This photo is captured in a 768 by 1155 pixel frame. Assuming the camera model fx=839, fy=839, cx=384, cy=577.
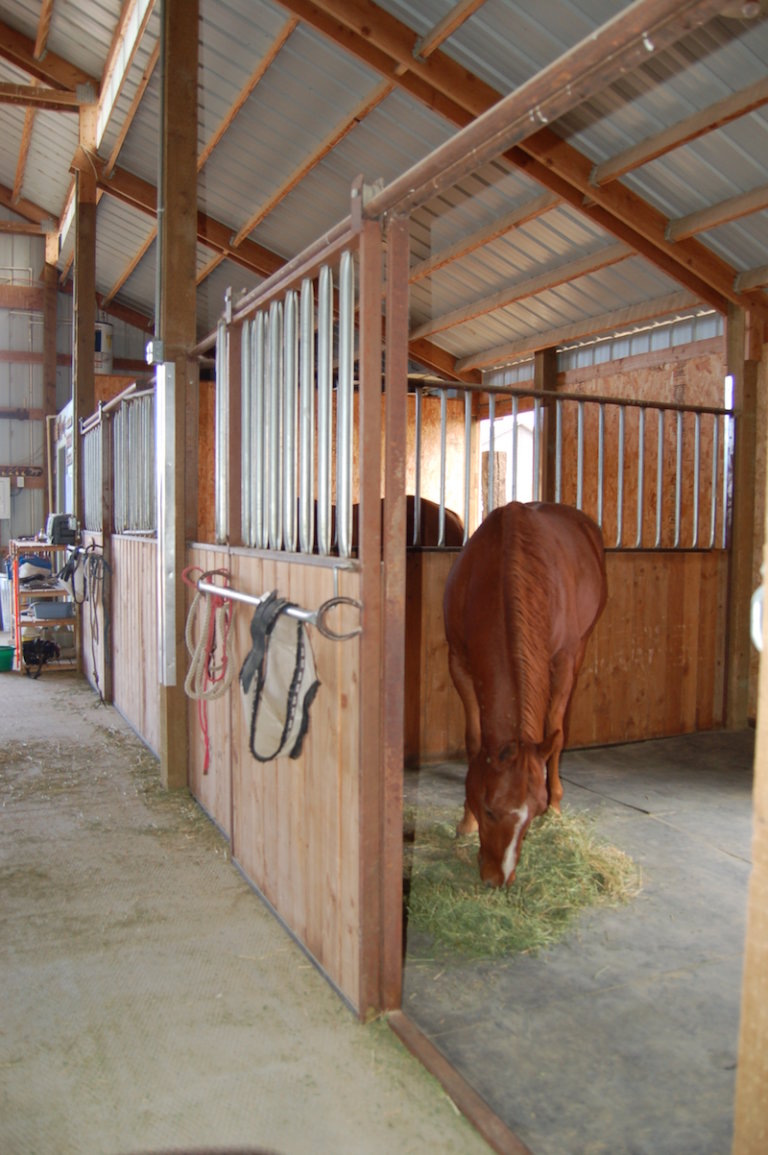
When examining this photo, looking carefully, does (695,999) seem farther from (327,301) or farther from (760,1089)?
(327,301)

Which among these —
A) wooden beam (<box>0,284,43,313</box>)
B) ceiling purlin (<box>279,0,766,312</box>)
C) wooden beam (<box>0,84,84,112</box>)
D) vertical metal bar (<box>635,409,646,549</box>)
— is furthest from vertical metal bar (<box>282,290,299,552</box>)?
wooden beam (<box>0,284,43,313</box>)

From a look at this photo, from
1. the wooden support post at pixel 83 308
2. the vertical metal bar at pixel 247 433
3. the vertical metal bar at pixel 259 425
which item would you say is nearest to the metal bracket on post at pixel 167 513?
the vertical metal bar at pixel 247 433

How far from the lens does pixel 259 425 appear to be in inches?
102

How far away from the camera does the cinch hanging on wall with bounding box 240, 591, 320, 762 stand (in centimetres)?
204

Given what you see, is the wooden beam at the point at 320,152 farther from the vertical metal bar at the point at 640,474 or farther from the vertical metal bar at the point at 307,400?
the vertical metal bar at the point at 307,400

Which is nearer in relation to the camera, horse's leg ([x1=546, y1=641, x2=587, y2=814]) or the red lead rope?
the red lead rope

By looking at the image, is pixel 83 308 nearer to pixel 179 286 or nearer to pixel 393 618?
pixel 179 286

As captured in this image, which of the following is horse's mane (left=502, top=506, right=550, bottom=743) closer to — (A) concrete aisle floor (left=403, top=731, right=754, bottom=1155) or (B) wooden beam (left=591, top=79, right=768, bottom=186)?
(A) concrete aisle floor (left=403, top=731, right=754, bottom=1155)

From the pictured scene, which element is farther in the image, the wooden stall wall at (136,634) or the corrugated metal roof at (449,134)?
the wooden stall wall at (136,634)

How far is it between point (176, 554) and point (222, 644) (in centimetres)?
70

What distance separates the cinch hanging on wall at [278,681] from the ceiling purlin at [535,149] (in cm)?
320

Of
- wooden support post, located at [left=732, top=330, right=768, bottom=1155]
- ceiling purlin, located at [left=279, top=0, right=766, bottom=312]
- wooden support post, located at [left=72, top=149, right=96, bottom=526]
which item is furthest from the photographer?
wooden support post, located at [left=72, top=149, right=96, bottom=526]

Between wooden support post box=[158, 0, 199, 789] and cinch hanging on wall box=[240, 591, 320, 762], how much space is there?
137 centimetres

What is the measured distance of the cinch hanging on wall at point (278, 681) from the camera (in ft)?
6.69
